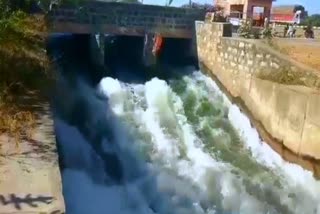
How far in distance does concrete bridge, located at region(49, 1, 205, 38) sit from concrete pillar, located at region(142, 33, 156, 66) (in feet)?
0.52

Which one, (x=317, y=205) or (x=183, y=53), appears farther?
(x=183, y=53)

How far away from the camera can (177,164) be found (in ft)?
28.4

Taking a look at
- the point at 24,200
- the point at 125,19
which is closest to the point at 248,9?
the point at 125,19

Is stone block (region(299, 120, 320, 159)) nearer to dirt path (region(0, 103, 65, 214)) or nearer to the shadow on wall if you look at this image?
dirt path (region(0, 103, 65, 214))

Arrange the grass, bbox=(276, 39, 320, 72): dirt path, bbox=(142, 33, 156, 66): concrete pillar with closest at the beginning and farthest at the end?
1. the grass
2. bbox=(276, 39, 320, 72): dirt path
3. bbox=(142, 33, 156, 66): concrete pillar

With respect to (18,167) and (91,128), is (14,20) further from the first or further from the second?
(18,167)

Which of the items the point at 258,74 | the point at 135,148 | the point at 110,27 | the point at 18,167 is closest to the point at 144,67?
the point at 110,27

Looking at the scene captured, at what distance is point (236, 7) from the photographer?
81.6 ft

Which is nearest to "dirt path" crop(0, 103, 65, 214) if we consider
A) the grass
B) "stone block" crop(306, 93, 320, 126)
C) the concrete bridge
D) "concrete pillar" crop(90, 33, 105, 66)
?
the grass

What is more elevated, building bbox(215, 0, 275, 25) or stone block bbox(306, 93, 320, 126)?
building bbox(215, 0, 275, 25)

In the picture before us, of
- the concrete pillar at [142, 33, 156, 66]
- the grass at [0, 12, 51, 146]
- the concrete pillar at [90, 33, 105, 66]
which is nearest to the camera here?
the grass at [0, 12, 51, 146]

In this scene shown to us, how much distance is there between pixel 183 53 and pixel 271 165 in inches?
296

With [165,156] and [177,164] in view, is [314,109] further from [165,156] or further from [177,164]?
[165,156]

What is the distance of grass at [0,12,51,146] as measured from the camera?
518 cm
